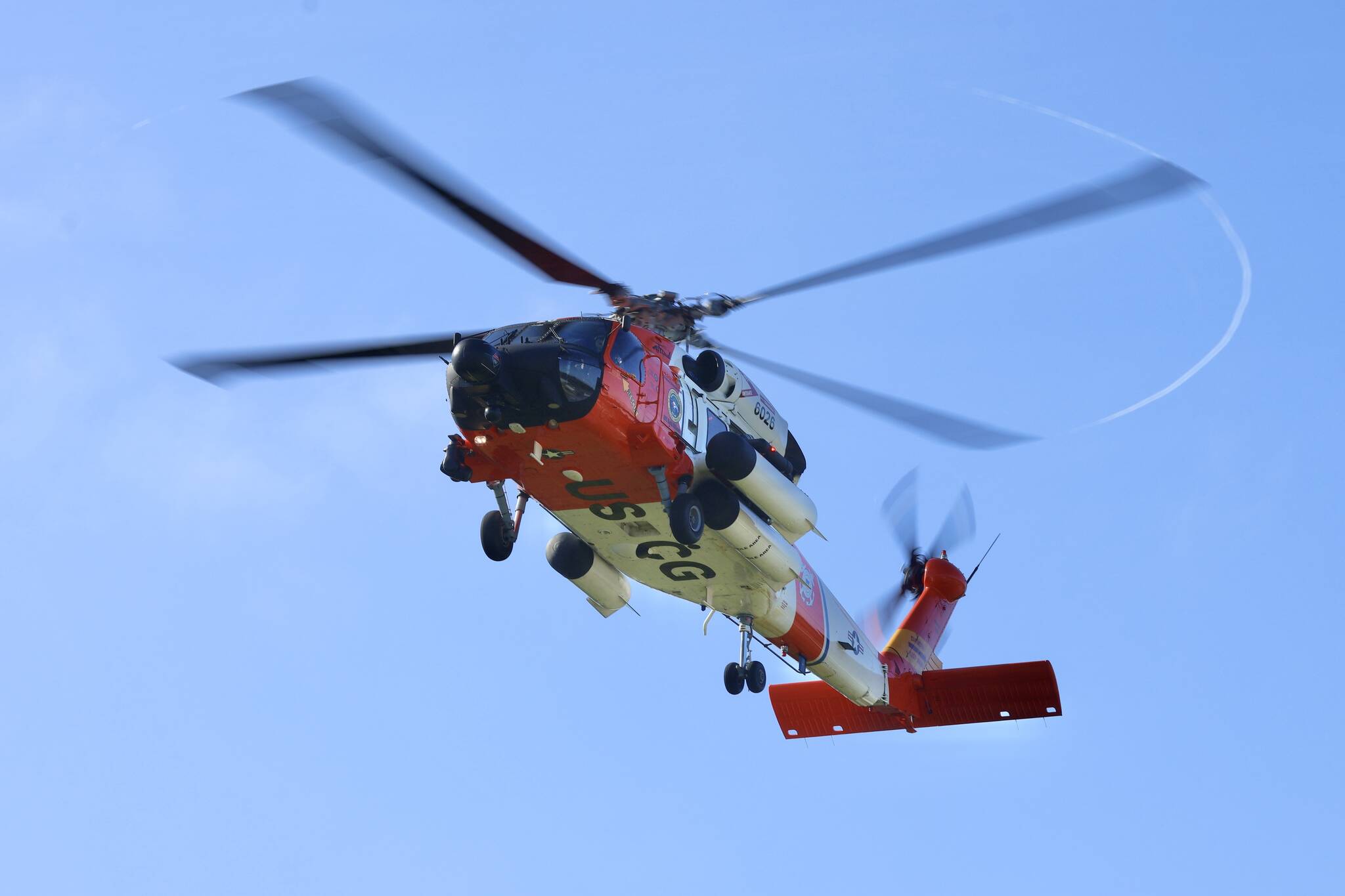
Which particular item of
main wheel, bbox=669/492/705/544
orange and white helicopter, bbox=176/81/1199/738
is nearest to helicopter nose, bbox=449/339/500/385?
orange and white helicopter, bbox=176/81/1199/738

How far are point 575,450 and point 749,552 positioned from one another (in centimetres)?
301

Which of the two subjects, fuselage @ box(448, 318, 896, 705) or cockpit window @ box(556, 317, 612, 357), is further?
cockpit window @ box(556, 317, 612, 357)

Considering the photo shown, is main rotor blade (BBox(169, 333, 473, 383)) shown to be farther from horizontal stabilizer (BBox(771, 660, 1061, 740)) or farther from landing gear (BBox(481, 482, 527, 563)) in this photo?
horizontal stabilizer (BBox(771, 660, 1061, 740))

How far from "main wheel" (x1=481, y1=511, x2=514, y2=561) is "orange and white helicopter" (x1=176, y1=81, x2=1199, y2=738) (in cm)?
2

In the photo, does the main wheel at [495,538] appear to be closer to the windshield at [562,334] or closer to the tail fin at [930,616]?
the windshield at [562,334]

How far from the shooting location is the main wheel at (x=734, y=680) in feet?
63.7

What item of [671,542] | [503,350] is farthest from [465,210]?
[671,542]

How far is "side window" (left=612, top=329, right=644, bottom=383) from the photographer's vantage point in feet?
57.2

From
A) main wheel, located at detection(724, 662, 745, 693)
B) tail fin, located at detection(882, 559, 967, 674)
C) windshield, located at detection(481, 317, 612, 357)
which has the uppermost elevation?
tail fin, located at detection(882, 559, 967, 674)

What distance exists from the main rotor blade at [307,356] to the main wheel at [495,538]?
232 centimetres

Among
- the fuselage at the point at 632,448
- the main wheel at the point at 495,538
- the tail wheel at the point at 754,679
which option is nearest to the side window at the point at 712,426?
the fuselage at the point at 632,448

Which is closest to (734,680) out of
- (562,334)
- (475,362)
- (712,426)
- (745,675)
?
(745,675)

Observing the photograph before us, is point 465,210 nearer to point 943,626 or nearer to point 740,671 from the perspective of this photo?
point 740,671

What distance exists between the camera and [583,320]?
57.0 ft
